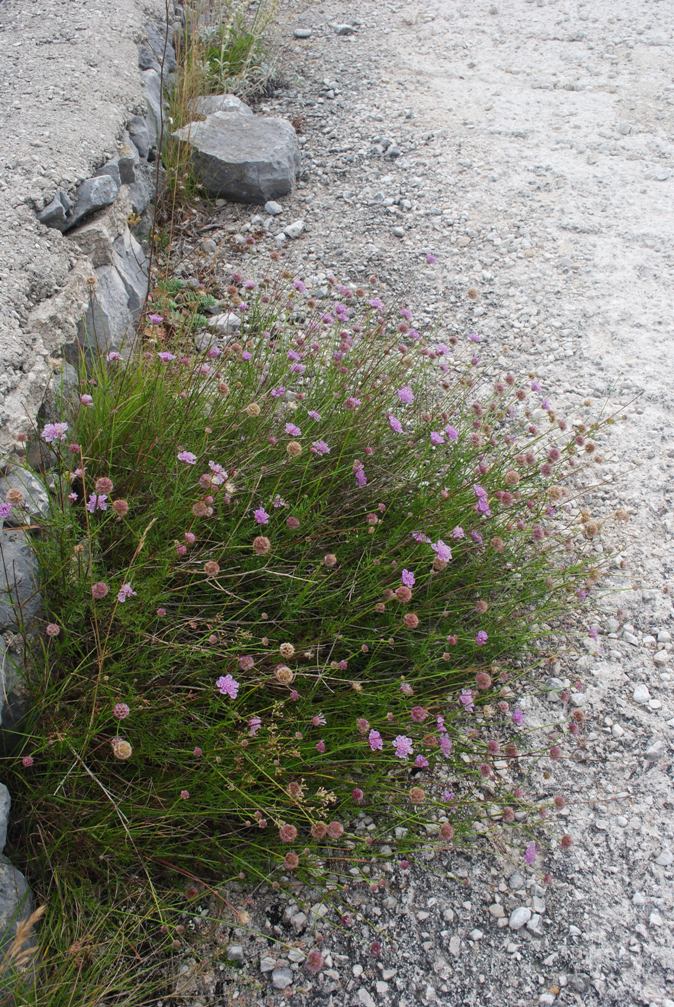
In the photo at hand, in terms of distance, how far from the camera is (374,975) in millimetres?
2248

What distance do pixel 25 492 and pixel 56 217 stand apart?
5.19 feet

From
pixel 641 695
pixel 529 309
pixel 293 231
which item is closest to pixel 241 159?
pixel 293 231

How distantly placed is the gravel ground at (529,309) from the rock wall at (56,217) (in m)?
0.83

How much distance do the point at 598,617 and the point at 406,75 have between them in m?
5.81

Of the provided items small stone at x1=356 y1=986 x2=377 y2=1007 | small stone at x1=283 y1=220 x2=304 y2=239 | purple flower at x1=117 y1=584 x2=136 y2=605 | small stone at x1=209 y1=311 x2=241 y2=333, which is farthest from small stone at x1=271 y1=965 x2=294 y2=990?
small stone at x1=283 y1=220 x2=304 y2=239

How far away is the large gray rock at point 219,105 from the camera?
20.0 ft

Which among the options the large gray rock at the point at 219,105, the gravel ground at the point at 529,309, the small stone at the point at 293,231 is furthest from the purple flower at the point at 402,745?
the large gray rock at the point at 219,105

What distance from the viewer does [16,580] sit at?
2.37 m

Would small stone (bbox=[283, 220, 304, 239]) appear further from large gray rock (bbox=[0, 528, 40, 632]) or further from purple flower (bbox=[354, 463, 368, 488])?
large gray rock (bbox=[0, 528, 40, 632])

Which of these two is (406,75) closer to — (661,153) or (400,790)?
(661,153)

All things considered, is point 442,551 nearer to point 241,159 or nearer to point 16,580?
point 16,580

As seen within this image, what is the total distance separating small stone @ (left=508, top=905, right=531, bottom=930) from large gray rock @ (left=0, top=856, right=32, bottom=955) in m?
1.37

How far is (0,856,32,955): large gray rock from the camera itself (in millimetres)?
2008

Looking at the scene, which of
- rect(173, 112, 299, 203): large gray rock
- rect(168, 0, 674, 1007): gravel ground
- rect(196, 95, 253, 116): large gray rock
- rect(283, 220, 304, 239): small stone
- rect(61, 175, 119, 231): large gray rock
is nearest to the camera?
rect(168, 0, 674, 1007): gravel ground
